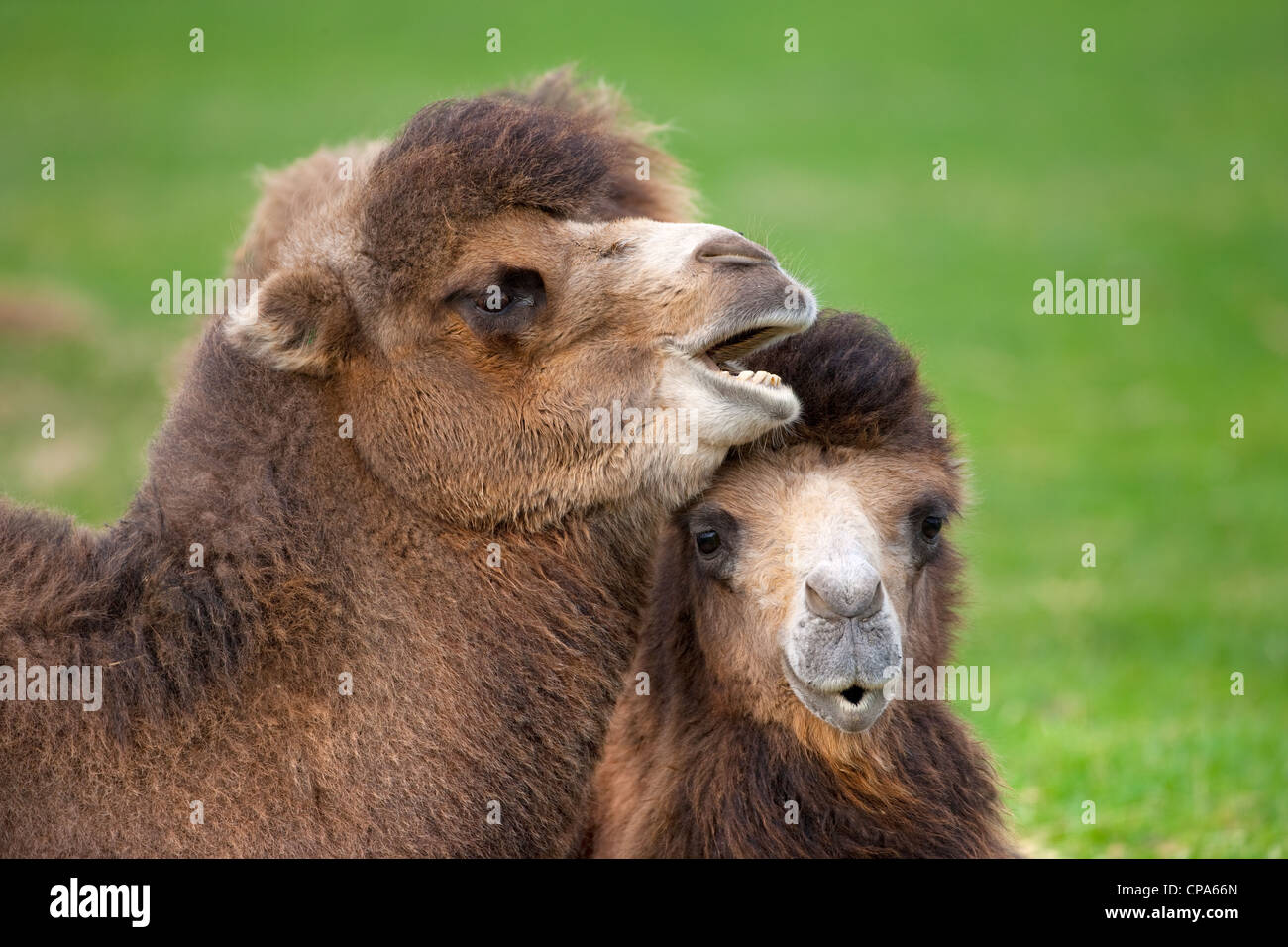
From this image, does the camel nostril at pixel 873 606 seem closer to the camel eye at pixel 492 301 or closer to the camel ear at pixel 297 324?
the camel eye at pixel 492 301

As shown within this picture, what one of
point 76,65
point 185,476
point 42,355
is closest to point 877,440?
point 185,476

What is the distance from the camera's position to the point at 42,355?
76.4ft

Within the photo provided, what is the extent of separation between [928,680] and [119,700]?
2.96m

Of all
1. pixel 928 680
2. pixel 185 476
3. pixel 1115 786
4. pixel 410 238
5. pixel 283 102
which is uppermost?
pixel 283 102

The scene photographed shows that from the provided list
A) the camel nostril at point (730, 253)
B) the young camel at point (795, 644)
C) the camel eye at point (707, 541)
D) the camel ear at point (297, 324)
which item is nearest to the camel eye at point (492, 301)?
the camel ear at point (297, 324)

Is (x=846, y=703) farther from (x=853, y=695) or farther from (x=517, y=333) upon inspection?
(x=517, y=333)

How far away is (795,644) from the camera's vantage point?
5.73m

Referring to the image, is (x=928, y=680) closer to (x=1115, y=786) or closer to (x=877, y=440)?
(x=877, y=440)

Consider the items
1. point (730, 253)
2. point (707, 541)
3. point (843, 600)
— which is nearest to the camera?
point (843, 600)

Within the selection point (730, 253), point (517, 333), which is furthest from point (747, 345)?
point (517, 333)

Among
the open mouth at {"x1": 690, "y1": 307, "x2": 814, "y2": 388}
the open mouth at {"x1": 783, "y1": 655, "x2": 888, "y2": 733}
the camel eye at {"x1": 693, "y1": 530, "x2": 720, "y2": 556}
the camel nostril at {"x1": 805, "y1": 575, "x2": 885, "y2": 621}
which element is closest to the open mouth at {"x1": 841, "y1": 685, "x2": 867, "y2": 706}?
the open mouth at {"x1": 783, "y1": 655, "x2": 888, "y2": 733}

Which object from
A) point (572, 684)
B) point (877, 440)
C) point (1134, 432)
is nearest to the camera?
point (572, 684)

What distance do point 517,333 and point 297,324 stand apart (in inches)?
30.8

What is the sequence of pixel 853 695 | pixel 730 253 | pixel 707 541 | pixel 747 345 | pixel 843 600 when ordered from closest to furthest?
pixel 843 600
pixel 853 695
pixel 730 253
pixel 747 345
pixel 707 541
